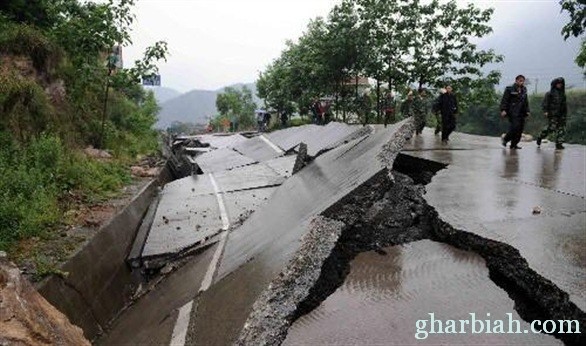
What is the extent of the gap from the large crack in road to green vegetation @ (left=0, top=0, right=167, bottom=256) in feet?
9.50

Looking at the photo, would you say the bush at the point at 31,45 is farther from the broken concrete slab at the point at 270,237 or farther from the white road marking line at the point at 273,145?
the broken concrete slab at the point at 270,237

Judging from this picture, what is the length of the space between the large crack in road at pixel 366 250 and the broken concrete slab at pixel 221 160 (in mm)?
6418

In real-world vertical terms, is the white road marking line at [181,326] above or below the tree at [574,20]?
→ below

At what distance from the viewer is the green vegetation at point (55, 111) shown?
5898mm

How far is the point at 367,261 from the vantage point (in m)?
3.31

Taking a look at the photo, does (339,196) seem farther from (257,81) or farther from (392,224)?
(257,81)

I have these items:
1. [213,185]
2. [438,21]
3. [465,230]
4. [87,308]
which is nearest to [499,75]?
[438,21]

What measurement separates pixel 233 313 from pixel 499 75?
16739mm

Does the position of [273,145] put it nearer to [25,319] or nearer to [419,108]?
[419,108]


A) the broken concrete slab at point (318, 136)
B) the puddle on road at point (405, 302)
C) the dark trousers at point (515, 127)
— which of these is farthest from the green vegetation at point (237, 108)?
the puddle on road at point (405, 302)

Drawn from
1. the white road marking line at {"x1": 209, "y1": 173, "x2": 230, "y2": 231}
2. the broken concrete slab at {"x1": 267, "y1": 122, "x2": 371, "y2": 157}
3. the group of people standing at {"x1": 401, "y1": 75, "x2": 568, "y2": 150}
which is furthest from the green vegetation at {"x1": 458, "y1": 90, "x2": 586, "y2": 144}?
the white road marking line at {"x1": 209, "y1": 173, "x2": 230, "y2": 231}

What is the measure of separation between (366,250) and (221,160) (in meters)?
8.23

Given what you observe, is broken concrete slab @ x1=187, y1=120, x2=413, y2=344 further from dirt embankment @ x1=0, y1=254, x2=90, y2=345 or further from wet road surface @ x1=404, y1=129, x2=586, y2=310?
wet road surface @ x1=404, y1=129, x2=586, y2=310

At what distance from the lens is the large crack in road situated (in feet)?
7.48
